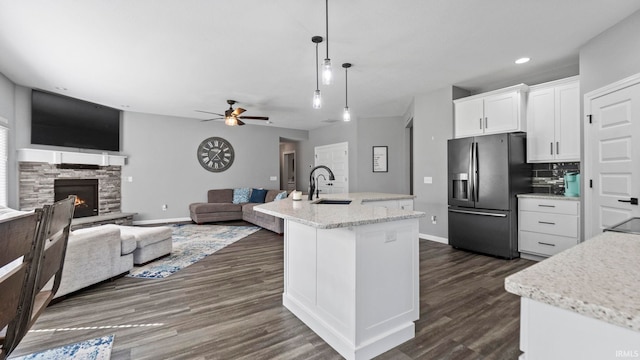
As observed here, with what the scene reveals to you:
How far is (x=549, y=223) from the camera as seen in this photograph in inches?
137

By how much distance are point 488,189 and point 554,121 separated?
1150 mm

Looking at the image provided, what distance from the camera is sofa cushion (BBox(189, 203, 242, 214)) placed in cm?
621

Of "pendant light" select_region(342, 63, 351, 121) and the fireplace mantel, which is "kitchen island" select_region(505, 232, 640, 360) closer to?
"pendant light" select_region(342, 63, 351, 121)

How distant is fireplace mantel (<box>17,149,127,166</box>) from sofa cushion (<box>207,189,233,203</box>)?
193 centimetres

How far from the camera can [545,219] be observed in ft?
11.6

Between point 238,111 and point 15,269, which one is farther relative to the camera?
point 238,111

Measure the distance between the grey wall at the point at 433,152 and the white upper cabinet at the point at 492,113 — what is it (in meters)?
0.20

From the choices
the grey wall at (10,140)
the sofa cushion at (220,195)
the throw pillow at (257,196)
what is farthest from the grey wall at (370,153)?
the grey wall at (10,140)

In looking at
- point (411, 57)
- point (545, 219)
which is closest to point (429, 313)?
point (545, 219)

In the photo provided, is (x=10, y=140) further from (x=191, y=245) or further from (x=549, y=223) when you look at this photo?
(x=549, y=223)

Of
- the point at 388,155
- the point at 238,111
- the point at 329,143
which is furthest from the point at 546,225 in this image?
the point at 329,143

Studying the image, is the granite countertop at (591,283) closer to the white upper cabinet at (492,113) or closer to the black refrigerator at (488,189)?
the black refrigerator at (488,189)

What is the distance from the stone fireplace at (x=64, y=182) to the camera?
15.4 feet

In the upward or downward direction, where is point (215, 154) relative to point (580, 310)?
upward
